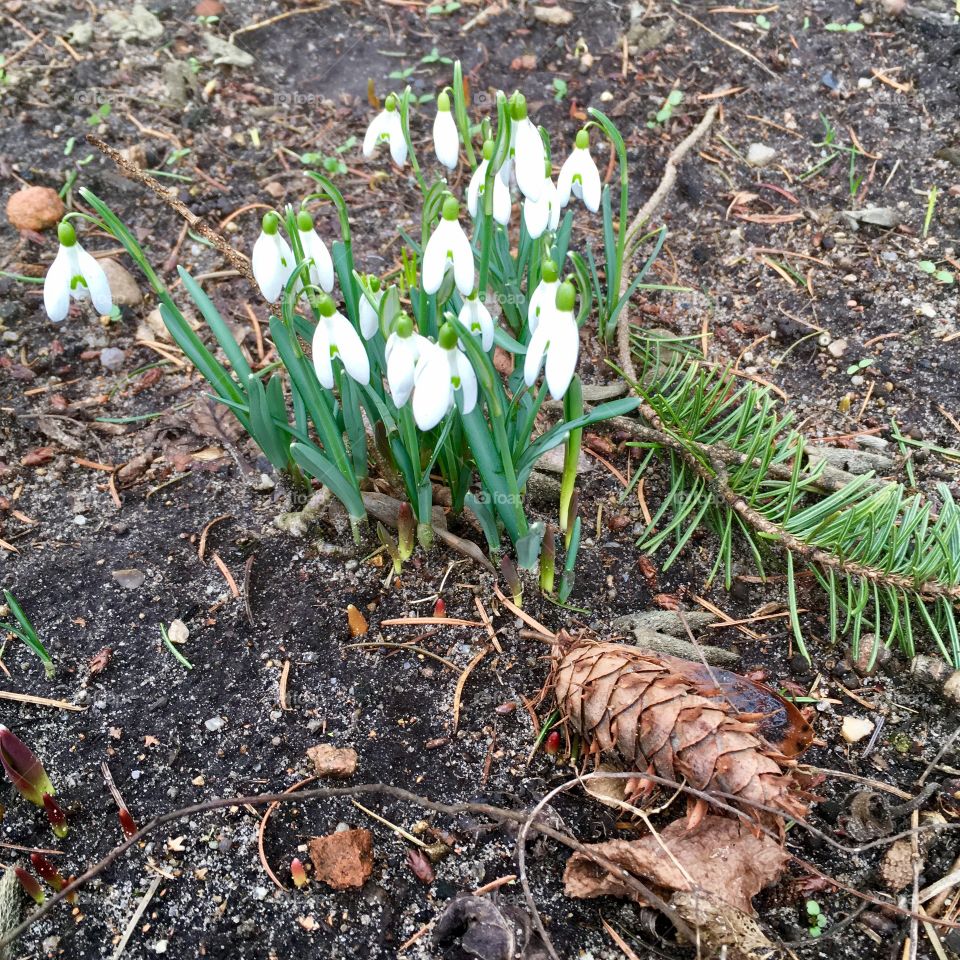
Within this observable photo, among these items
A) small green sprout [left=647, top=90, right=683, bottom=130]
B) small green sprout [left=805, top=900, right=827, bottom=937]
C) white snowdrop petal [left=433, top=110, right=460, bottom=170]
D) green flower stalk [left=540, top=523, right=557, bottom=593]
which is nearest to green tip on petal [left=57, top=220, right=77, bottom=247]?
white snowdrop petal [left=433, top=110, right=460, bottom=170]

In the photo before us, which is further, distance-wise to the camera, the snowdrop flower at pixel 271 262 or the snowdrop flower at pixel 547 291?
the snowdrop flower at pixel 271 262

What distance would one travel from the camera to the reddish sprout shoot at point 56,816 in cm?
150

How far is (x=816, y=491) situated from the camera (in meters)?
1.98

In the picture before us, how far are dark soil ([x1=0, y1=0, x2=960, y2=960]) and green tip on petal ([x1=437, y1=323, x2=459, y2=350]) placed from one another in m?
0.72

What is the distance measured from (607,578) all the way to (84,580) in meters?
1.14

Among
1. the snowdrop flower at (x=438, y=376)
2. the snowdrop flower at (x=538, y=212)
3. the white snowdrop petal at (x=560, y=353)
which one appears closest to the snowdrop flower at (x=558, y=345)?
the white snowdrop petal at (x=560, y=353)

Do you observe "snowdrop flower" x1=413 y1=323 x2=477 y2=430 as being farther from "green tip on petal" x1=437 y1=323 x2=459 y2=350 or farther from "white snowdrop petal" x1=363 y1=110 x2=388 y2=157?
"white snowdrop petal" x1=363 y1=110 x2=388 y2=157

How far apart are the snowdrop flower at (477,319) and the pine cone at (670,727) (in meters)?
0.59

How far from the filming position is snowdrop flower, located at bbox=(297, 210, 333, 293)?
1.54 metres

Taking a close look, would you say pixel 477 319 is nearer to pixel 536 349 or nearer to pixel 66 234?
pixel 536 349

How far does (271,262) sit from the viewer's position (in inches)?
61.8

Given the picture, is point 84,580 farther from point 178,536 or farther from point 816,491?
point 816,491

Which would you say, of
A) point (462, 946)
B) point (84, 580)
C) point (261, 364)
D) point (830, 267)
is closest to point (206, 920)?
point (462, 946)

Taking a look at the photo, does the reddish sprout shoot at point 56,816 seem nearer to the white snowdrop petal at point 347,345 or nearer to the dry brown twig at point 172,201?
the white snowdrop petal at point 347,345
